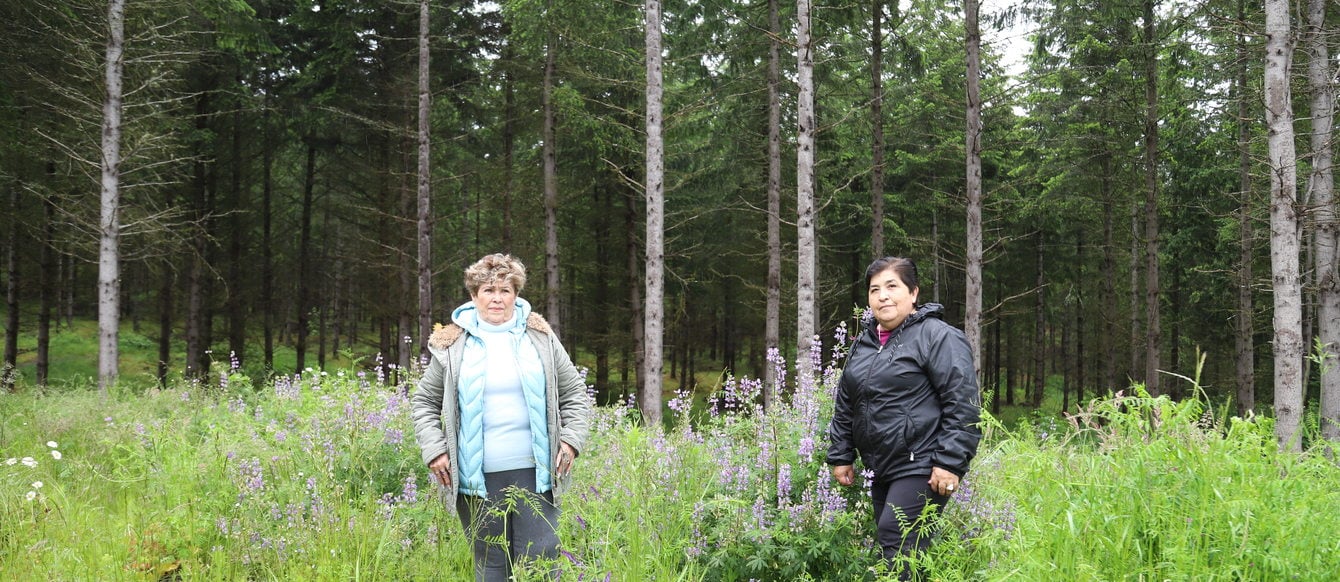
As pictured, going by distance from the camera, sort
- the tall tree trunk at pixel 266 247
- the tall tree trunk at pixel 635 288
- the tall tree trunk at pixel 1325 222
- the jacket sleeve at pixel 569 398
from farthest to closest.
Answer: the tall tree trunk at pixel 266 247, the tall tree trunk at pixel 635 288, the tall tree trunk at pixel 1325 222, the jacket sleeve at pixel 569 398

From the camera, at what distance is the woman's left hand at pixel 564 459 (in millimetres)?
3756

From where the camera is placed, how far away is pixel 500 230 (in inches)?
882

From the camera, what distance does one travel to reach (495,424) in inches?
144

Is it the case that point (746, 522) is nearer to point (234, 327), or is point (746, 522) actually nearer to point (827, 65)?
point (827, 65)

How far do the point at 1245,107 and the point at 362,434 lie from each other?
18865 millimetres

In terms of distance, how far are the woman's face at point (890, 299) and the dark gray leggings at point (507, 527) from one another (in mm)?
1872

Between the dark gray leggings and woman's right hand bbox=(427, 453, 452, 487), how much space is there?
15 cm

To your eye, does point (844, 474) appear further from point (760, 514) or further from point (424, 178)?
point (424, 178)

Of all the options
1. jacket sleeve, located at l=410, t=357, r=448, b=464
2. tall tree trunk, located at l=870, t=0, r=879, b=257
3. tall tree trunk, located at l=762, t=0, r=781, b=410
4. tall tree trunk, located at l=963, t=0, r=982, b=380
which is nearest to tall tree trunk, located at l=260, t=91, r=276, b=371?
tall tree trunk, located at l=762, t=0, r=781, b=410

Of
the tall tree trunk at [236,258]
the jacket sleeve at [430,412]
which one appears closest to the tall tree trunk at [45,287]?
the tall tree trunk at [236,258]

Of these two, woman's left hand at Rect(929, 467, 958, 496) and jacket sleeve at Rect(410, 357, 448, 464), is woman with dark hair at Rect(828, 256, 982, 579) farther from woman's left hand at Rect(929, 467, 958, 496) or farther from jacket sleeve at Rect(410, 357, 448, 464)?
jacket sleeve at Rect(410, 357, 448, 464)

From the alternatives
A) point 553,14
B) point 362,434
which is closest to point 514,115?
point 553,14

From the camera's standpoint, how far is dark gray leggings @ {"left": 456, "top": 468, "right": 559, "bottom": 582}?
11.6 feet

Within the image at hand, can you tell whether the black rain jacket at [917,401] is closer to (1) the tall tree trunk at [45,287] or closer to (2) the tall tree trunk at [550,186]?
(2) the tall tree trunk at [550,186]
